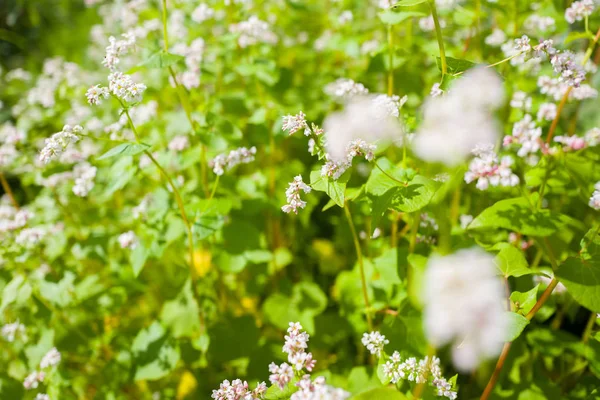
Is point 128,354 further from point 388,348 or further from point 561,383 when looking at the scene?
point 561,383

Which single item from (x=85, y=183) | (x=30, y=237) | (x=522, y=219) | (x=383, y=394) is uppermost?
(x=85, y=183)

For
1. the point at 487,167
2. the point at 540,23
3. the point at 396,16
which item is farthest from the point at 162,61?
the point at 540,23

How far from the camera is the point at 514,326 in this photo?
104cm

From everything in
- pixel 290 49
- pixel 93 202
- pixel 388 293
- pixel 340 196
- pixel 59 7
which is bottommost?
pixel 388 293

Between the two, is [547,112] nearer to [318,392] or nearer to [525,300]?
[525,300]

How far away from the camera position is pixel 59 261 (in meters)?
2.24

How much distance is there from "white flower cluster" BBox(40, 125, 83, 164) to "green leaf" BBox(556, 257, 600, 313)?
1.35 m

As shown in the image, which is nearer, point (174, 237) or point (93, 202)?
point (174, 237)

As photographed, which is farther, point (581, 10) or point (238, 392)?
point (581, 10)

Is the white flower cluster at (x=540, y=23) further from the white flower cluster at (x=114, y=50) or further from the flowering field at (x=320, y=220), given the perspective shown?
the white flower cluster at (x=114, y=50)

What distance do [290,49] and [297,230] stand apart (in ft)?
4.02

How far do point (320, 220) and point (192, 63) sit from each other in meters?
1.11

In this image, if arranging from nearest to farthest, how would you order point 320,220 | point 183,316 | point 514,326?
point 514,326 → point 183,316 → point 320,220

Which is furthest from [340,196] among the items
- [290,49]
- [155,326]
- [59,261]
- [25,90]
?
[25,90]
